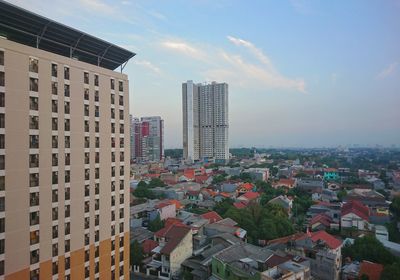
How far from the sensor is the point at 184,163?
66.1 metres

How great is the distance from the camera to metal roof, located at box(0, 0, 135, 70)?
879 centimetres

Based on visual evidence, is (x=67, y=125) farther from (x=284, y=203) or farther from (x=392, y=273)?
(x=284, y=203)

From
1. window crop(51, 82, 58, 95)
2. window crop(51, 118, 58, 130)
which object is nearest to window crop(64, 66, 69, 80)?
window crop(51, 82, 58, 95)

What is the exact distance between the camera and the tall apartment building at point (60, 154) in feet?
25.8

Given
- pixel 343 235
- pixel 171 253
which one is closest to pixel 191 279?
pixel 171 253

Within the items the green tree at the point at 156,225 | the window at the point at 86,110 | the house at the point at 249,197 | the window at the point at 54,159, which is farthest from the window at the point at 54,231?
the house at the point at 249,197

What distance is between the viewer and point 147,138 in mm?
74500

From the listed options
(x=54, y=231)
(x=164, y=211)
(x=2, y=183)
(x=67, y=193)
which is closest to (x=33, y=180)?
(x=2, y=183)

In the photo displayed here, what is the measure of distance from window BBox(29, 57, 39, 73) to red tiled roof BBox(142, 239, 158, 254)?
42.1 ft

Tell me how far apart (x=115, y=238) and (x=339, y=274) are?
457 inches

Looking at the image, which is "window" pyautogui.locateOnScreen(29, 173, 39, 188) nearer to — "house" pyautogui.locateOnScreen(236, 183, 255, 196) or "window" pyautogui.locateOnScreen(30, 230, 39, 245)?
"window" pyautogui.locateOnScreen(30, 230, 39, 245)

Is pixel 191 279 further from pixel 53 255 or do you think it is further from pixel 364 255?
pixel 364 255

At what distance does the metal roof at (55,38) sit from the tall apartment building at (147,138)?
59.5 metres

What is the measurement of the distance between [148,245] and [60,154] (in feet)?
36.8
